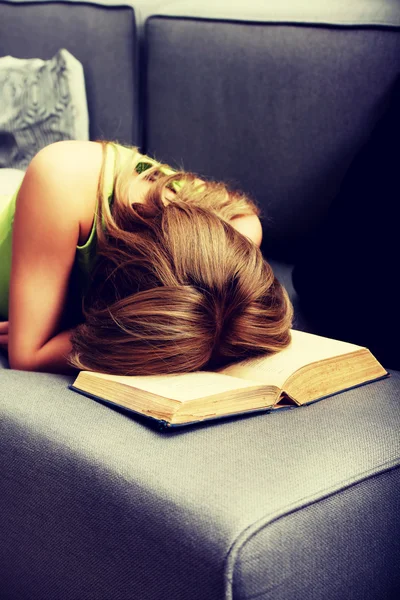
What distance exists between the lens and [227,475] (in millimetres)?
582

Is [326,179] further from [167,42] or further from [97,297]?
[97,297]

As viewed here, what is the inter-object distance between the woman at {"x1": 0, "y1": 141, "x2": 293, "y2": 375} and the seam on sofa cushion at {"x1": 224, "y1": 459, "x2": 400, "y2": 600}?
0.24 metres

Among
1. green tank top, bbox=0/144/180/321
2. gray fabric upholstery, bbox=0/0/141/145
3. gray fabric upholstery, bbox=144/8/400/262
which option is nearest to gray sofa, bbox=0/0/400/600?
green tank top, bbox=0/144/180/321

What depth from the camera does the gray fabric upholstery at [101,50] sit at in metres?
1.59

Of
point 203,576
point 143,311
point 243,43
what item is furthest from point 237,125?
point 203,576

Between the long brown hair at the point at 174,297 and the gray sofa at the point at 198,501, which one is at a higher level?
the long brown hair at the point at 174,297

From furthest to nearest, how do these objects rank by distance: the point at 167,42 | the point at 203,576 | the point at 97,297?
the point at 167,42, the point at 97,297, the point at 203,576

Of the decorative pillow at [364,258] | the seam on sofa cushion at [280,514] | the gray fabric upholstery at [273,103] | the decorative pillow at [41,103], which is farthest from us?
the decorative pillow at [41,103]

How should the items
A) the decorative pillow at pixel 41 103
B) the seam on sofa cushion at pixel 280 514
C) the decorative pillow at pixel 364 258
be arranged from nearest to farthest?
the seam on sofa cushion at pixel 280 514
the decorative pillow at pixel 364 258
the decorative pillow at pixel 41 103

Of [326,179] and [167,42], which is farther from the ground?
[167,42]

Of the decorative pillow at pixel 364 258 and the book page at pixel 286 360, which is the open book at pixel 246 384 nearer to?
the book page at pixel 286 360

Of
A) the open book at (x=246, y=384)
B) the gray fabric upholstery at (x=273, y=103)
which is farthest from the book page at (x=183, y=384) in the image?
the gray fabric upholstery at (x=273, y=103)

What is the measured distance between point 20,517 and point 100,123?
117cm

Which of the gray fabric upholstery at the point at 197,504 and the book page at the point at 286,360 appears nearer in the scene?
the gray fabric upholstery at the point at 197,504
